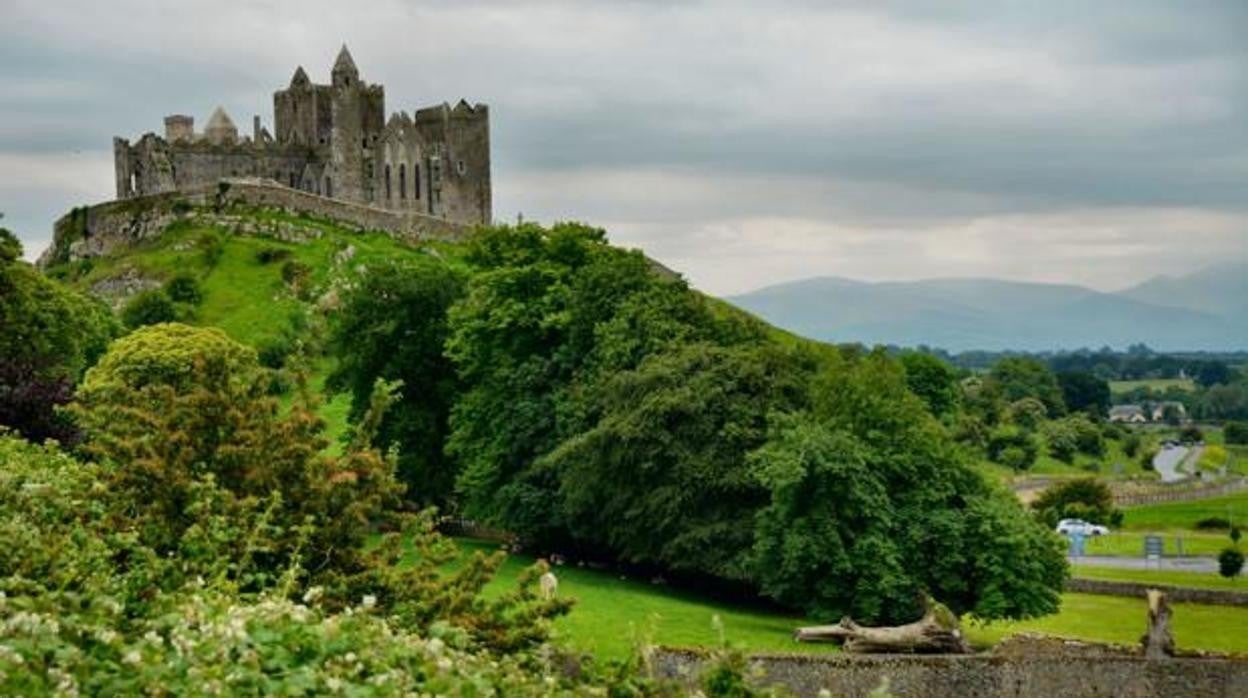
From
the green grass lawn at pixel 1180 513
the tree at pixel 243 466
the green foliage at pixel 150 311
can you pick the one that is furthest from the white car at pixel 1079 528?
the tree at pixel 243 466

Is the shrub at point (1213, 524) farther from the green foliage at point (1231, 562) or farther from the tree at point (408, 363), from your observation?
the tree at point (408, 363)

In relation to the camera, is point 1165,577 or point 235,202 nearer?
point 1165,577

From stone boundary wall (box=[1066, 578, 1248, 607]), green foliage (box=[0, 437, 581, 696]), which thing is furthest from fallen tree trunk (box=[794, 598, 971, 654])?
stone boundary wall (box=[1066, 578, 1248, 607])

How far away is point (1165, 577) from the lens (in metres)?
55.9

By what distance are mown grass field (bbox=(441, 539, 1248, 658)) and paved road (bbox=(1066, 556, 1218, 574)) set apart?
10.3 m

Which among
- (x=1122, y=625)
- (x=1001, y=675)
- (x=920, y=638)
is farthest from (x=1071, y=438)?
(x=1001, y=675)

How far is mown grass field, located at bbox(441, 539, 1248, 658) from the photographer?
107 feet

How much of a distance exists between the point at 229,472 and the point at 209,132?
81.3 m

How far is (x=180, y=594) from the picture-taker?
13328 mm

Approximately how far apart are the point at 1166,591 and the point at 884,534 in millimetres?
16322

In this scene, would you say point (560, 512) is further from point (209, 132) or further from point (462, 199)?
point (209, 132)

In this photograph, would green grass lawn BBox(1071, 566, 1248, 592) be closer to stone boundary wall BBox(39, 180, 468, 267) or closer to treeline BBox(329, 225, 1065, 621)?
treeline BBox(329, 225, 1065, 621)

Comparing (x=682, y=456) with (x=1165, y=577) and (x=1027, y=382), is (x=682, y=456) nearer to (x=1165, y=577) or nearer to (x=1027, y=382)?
(x=1165, y=577)

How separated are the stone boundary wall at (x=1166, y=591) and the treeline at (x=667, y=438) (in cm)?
1119
